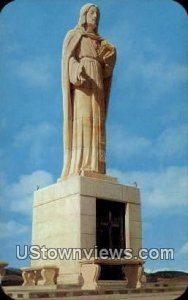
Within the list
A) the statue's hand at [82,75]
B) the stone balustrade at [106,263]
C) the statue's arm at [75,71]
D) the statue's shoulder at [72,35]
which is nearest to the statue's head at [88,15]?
the statue's shoulder at [72,35]

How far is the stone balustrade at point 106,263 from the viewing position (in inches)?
427

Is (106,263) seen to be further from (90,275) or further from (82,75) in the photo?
(82,75)

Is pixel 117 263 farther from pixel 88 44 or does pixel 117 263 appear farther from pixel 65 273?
pixel 88 44

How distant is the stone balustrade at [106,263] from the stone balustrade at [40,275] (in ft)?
2.89

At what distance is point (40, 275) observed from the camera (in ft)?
38.8

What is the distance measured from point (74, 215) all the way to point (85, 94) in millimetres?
3967

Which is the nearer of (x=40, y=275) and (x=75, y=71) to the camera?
(x=40, y=275)

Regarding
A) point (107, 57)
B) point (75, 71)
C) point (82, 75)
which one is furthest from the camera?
point (107, 57)

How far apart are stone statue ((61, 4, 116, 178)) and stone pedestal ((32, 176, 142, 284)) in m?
0.90

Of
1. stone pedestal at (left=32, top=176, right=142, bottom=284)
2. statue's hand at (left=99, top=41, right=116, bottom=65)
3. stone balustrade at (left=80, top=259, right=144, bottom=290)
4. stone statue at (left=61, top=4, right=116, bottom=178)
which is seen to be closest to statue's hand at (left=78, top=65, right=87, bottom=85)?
stone statue at (left=61, top=4, right=116, bottom=178)

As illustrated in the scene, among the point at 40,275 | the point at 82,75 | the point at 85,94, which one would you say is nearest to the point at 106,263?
the point at 40,275

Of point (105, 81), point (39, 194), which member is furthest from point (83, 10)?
point (39, 194)

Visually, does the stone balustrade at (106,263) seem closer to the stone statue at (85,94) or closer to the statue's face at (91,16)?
the stone statue at (85,94)

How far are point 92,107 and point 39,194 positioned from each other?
316 centimetres
